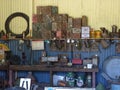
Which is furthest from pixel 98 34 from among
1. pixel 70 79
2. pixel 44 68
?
pixel 44 68

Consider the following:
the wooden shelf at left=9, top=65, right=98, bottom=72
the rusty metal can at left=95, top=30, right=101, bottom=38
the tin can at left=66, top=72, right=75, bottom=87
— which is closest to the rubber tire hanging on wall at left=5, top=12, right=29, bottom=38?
the wooden shelf at left=9, top=65, right=98, bottom=72

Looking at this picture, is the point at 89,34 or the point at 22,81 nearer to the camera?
the point at 22,81

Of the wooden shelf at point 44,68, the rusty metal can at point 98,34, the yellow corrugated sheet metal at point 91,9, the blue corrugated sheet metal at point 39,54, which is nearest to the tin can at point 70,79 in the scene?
the wooden shelf at point 44,68

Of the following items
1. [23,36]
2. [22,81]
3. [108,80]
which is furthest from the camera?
[23,36]

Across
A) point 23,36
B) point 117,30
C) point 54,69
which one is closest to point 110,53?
point 117,30

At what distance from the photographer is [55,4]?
7.12 meters

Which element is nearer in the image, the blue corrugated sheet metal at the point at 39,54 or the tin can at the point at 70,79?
the tin can at the point at 70,79

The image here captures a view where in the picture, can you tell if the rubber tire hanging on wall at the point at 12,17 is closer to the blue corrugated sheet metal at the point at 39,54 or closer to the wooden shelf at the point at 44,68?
the blue corrugated sheet metal at the point at 39,54

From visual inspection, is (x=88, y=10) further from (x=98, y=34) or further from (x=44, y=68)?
(x=44, y=68)

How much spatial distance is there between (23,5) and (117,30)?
6.96 feet

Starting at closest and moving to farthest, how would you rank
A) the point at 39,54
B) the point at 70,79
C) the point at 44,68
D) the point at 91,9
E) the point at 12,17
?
the point at 44,68 → the point at 70,79 → the point at 91,9 → the point at 39,54 → the point at 12,17

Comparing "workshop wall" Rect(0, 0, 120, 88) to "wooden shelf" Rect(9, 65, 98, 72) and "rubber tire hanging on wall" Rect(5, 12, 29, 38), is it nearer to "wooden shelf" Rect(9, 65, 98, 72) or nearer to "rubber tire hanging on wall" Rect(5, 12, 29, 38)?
"rubber tire hanging on wall" Rect(5, 12, 29, 38)

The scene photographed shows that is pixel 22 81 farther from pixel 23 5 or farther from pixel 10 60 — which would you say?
pixel 23 5

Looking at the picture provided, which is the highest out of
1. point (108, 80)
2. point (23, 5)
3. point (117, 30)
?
point (23, 5)
